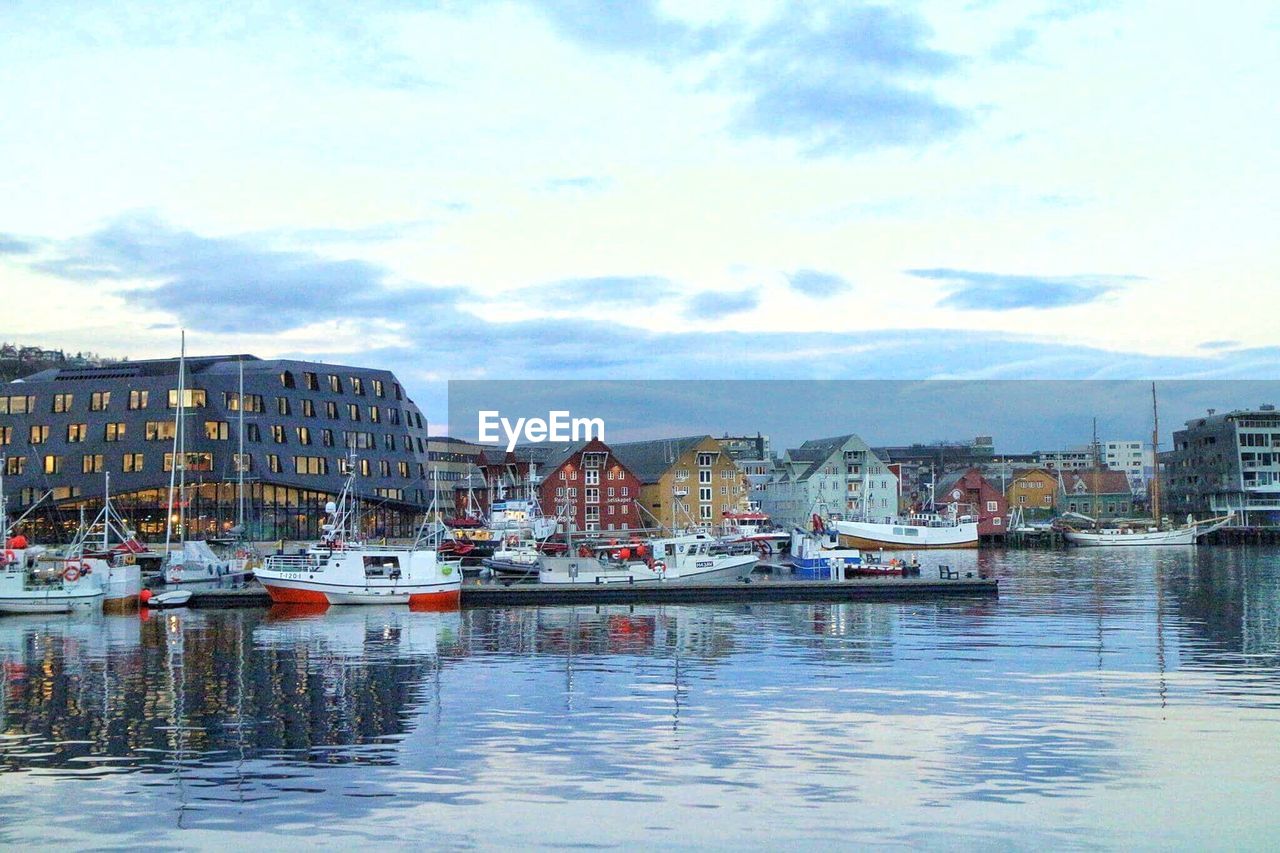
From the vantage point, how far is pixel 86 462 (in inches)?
4850

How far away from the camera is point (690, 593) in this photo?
7738 cm

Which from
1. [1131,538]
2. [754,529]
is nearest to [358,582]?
[754,529]

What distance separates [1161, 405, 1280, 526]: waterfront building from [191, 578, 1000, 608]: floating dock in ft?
375

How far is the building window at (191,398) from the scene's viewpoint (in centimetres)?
12332

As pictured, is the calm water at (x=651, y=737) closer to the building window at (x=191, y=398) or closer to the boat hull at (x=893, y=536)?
the building window at (x=191, y=398)

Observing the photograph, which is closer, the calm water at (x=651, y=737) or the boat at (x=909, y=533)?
the calm water at (x=651, y=737)

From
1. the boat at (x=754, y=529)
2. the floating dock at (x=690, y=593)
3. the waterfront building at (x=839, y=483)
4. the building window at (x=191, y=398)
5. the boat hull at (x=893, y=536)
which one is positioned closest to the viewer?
the floating dock at (x=690, y=593)

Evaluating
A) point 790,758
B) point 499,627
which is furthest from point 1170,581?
point 790,758

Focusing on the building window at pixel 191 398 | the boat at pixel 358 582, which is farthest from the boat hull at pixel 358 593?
the building window at pixel 191 398

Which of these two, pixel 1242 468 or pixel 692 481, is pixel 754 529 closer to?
pixel 692 481

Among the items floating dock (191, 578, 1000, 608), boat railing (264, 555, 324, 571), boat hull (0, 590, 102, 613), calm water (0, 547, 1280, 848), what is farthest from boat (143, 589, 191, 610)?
calm water (0, 547, 1280, 848)

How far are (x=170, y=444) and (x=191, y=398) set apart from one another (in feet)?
15.9

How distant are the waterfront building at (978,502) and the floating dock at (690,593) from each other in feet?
299

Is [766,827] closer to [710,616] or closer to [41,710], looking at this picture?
[41,710]
